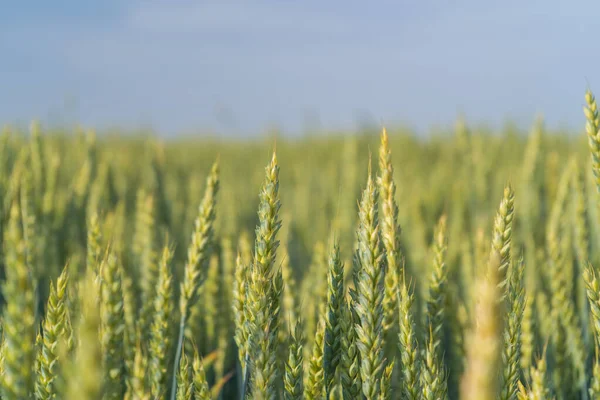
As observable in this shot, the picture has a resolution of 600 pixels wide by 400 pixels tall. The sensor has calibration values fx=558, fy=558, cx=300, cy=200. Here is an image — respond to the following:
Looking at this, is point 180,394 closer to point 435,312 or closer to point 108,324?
point 108,324

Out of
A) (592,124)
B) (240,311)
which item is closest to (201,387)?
(240,311)

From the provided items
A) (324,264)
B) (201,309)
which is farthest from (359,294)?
(201,309)

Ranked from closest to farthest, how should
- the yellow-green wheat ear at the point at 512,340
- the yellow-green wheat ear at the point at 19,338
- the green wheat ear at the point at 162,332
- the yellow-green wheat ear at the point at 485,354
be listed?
the yellow-green wheat ear at the point at 485,354
the yellow-green wheat ear at the point at 19,338
the yellow-green wheat ear at the point at 512,340
the green wheat ear at the point at 162,332

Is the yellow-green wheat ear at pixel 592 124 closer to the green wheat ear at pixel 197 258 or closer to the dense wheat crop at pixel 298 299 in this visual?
the dense wheat crop at pixel 298 299

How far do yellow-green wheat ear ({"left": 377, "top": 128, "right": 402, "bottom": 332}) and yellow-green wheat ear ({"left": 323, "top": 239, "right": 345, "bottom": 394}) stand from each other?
0.13 meters

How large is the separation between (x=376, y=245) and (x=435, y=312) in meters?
0.39

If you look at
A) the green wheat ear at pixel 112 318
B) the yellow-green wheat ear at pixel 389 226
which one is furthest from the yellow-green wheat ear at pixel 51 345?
the yellow-green wheat ear at pixel 389 226

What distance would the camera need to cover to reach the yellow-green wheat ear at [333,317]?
39.5 inches

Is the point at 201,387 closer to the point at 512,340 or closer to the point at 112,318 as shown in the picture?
the point at 112,318

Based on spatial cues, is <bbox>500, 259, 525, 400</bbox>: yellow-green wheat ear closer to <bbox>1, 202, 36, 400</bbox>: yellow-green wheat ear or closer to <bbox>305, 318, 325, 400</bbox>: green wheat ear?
<bbox>305, 318, 325, 400</bbox>: green wheat ear

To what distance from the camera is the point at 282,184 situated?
551 cm

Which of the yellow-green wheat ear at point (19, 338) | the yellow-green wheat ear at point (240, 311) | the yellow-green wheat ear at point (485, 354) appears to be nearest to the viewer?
the yellow-green wheat ear at point (485, 354)

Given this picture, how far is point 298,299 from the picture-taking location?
1.69 meters

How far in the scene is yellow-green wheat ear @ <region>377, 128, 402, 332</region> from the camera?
1.05 meters
